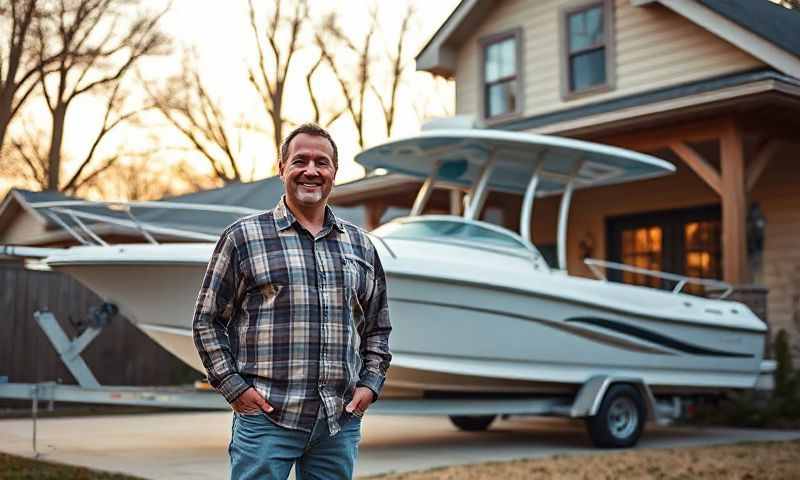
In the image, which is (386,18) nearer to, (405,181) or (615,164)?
(405,181)

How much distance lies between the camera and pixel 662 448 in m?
9.45

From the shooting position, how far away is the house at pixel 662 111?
1151 centimetres

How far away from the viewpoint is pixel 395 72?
105 ft

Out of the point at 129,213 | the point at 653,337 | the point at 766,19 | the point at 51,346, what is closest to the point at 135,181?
the point at 51,346

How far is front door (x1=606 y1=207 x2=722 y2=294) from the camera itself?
544 inches

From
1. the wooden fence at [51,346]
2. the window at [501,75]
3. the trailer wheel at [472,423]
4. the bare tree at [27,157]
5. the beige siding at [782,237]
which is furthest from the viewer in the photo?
the bare tree at [27,157]

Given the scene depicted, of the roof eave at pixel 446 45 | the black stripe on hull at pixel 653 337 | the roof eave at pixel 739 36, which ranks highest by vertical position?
the roof eave at pixel 446 45

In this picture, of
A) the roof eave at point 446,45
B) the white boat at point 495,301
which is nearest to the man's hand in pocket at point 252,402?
the white boat at point 495,301

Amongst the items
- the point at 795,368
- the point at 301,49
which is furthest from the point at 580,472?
the point at 301,49

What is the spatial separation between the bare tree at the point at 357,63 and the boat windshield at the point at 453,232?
2245cm

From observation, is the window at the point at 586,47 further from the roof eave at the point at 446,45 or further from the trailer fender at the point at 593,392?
the trailer fender at the point at 593,392

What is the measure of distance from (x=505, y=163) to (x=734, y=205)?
9.17ft

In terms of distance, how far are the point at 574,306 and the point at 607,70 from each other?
5781 mm

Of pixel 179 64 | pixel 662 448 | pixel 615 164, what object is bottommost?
pixel 662 448
